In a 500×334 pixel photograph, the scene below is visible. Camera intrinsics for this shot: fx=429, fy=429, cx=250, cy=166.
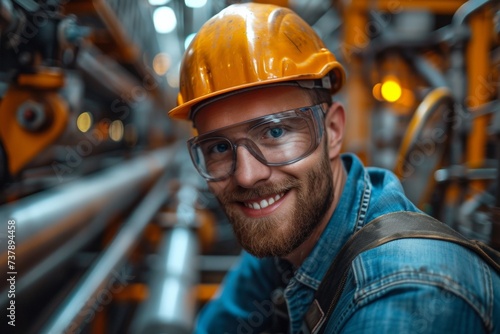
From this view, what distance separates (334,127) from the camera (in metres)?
1.38

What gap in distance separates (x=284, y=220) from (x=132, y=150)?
12.3ft

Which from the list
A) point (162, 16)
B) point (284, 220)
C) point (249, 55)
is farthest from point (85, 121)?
point (162, 16)

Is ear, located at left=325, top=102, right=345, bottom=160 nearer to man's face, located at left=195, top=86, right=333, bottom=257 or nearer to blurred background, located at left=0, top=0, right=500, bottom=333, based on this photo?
man's face, located at left=195, top=86, right=333, bottom=257

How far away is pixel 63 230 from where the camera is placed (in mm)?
1586

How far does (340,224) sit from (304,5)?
584cm

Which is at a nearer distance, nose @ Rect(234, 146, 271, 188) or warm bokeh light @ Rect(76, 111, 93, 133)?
nose @ Rect(234, 146, 271, 188)

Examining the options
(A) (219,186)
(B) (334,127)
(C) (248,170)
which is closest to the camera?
(C) (248,170)

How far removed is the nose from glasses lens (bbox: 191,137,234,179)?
5cm

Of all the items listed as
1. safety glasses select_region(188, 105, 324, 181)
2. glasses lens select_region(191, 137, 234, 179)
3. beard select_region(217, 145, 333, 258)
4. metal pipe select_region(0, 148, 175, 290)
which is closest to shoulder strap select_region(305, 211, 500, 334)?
beard select_region(217, 145, 333, 258)

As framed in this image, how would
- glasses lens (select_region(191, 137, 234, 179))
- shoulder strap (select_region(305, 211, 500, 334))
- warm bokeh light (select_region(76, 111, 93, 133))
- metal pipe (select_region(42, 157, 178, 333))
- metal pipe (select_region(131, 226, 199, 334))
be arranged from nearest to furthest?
shoulder strap (select_region(305, 211, 500, 334)) → glasses lens (select_region(191, 137, 234, 179)) → metal pipe (select_region(42, 157, 178, 333)) → metal pipe (select_region(131, 226, 199, 334)) → warm bokeh light (select_region(76, 111, 93, 133))

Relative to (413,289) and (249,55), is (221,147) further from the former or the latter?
(413,289)

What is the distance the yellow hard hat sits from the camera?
1.18 metres

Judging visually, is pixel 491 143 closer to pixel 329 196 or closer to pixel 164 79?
pixel 329 196

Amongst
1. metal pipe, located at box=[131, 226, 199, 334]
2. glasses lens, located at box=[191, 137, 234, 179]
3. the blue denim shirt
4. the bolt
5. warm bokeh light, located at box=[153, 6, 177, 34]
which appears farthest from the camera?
warm bokeh light, located at box=[153, 6, 177, 34]
